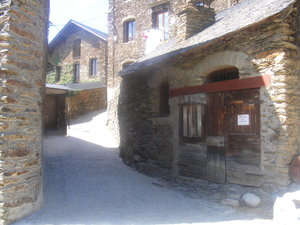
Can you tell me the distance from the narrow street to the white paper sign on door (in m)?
1.78

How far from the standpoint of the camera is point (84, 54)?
21859mm

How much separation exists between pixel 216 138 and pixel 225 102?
2.86 ft

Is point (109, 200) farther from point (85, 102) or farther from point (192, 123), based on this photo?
point (85, 102)

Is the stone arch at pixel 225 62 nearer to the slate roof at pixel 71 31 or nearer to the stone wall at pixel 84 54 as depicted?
the stone wall at pixel 84 54

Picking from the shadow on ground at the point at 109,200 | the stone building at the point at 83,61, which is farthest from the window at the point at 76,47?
the shadow on ground at the point at 109,200

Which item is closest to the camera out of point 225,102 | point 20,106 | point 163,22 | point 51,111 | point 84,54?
point 20,106

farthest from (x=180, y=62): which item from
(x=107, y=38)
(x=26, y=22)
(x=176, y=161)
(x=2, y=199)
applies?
(x=107, y=38)

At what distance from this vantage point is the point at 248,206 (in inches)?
214

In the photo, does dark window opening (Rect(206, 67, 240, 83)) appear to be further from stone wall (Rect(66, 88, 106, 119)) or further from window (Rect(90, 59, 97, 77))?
window (Rect(90, 59, 97, 77))

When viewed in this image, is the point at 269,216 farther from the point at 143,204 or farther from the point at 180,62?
the point at 180,62

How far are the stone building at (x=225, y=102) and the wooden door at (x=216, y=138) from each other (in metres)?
0.02

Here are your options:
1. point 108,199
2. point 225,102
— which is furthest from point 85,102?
point 225,102

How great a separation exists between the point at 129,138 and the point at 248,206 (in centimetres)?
523

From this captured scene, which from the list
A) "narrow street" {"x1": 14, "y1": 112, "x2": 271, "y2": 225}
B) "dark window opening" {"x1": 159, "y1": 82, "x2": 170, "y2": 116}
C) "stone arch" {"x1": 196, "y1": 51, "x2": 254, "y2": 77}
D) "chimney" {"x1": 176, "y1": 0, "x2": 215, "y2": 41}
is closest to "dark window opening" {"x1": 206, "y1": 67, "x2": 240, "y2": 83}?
"stone arch" {"x1": 196, "y1": 51, "x2": 254, "y2": 77}
